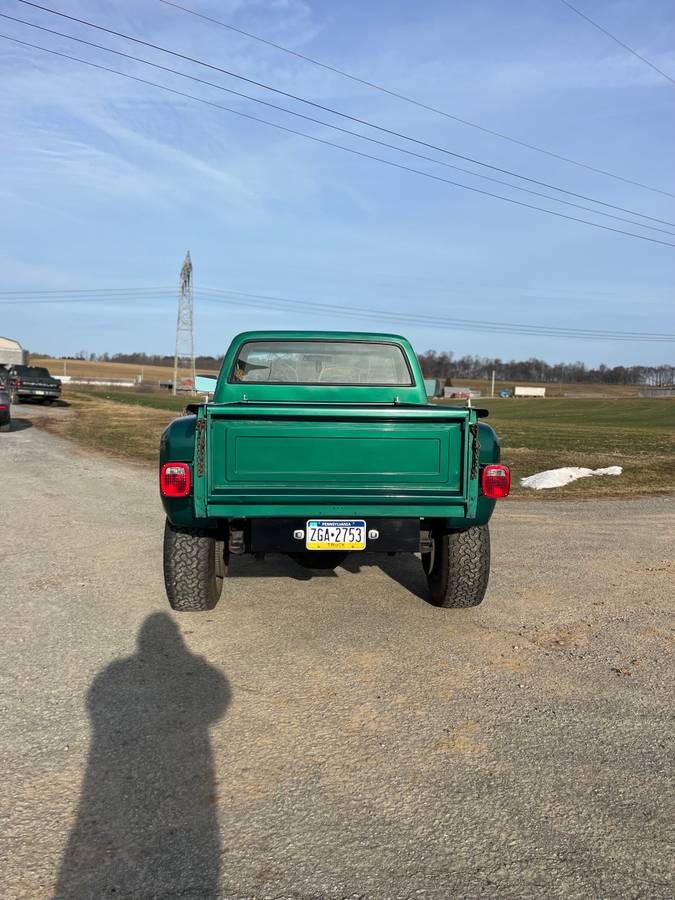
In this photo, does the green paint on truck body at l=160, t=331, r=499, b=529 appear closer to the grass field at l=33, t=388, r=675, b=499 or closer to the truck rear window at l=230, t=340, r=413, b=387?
the truck rear window at l=230, t=340, r=413, b=387

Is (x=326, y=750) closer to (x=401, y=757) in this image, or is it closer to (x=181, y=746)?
(x=401, y=757)

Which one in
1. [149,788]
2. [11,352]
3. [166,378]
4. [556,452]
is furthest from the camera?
[166,378]

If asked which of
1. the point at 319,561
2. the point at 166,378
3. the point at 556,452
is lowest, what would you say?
the point at 319,561

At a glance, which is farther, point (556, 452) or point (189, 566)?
point (556, 452)

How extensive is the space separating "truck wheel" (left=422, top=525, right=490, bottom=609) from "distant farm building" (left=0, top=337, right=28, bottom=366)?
35643 millimetres

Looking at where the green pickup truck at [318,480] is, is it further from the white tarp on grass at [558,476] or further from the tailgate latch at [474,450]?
the white tarp on grass at [558,476]

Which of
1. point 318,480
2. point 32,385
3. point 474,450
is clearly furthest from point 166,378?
point 474,450

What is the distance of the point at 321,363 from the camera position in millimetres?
5793

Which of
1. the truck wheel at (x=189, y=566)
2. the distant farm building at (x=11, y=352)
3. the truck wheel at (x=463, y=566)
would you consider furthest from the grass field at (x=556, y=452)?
the distant farm building at (x=11, y=352)

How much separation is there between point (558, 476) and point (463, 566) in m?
7.76

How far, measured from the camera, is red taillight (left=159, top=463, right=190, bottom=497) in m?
4.02

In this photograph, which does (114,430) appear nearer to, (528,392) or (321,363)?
(321,363)

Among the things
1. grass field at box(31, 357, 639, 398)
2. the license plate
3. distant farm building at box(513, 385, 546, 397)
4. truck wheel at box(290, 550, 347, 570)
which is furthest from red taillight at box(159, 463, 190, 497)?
distant farm building at box(513, 385, 546, 397)

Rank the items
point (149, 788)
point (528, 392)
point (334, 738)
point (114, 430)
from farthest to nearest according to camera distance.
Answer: point (528, 392)
point (114, 430)
point (334, 738)
point (149, 788)
